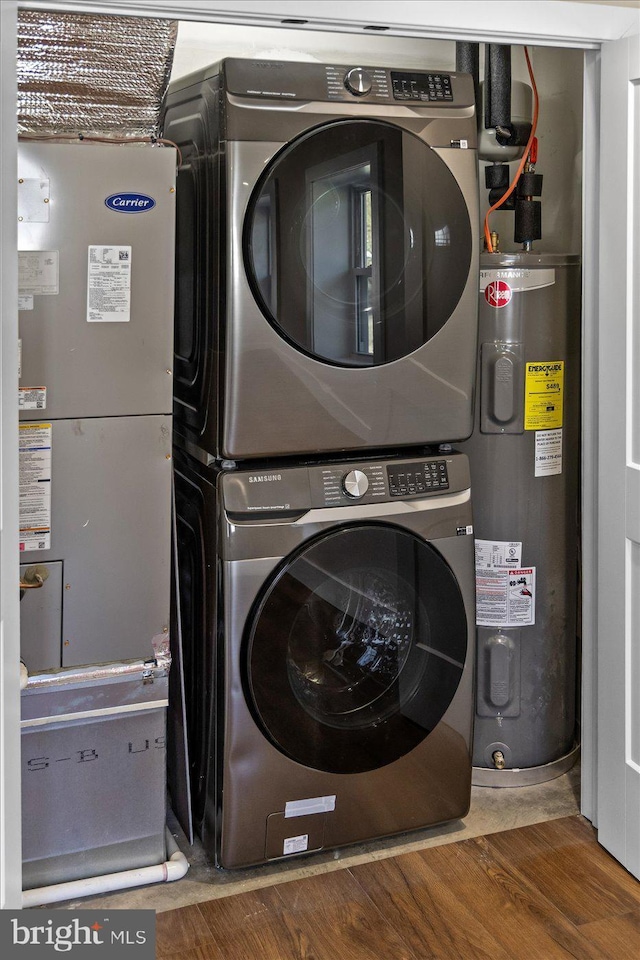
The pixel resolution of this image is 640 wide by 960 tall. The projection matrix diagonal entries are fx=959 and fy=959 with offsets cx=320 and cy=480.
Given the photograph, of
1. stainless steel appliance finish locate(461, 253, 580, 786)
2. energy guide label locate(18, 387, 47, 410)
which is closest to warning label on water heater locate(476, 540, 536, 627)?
stainless steel appliance finish locate(461, 253, 580, 786)

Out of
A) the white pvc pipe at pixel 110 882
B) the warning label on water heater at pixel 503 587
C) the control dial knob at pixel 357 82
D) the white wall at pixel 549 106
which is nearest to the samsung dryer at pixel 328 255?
the control dial knob at pixel 357 82

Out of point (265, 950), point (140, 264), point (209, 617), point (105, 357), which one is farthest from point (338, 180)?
point (265, 950)

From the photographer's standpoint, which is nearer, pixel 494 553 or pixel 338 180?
pixel 338 180

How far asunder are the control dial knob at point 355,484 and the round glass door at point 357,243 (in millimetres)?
241

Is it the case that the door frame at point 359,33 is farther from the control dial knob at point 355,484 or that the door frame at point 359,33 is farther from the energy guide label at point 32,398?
the control dial knob at point 355,484

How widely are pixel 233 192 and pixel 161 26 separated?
400mm

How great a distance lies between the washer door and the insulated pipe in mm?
1118

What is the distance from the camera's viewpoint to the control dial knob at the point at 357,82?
6.57ft

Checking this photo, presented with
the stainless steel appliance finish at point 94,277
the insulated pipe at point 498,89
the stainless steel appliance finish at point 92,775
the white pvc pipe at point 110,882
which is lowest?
the white pvc pipe at point 110,882

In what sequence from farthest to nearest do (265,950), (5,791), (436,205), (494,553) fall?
(494,553) < (436,205) < (265,950) < (5,791)

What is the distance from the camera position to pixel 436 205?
2.09 meters

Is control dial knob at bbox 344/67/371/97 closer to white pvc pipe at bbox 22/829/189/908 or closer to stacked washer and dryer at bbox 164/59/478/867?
stacked washer and dryer at bbox 164/59/478/867

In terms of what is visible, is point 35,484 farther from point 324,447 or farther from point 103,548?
point 324,447

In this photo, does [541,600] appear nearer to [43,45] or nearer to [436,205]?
[436,205]
